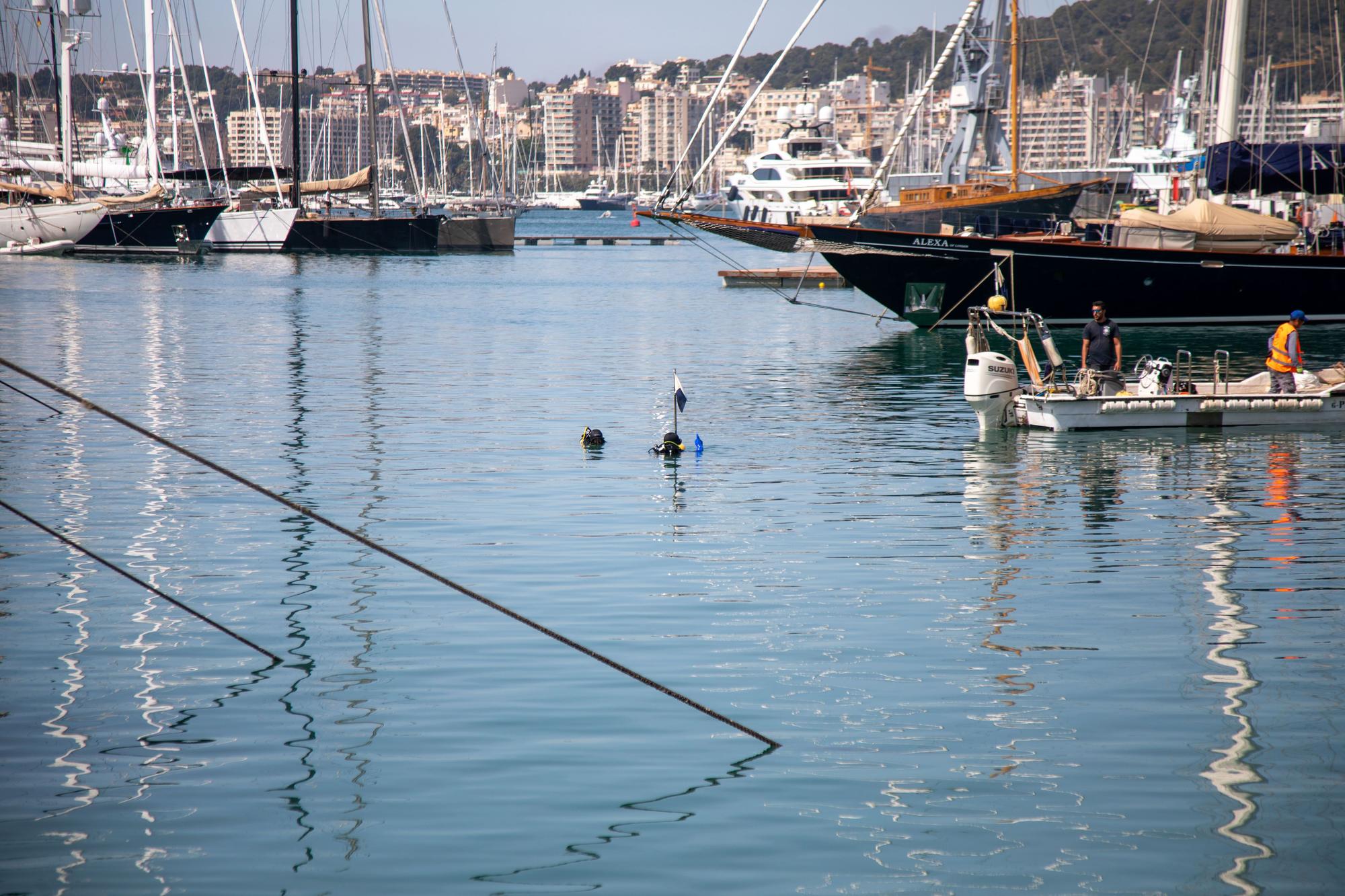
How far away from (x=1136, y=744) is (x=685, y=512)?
911 cm

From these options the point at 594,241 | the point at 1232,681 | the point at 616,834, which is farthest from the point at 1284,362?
the point at 594,241

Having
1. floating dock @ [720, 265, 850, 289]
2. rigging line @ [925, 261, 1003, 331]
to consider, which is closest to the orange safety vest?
rigging line @ [925, 261, 1003, 331]

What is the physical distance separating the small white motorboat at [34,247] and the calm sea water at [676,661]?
6707 centimetres

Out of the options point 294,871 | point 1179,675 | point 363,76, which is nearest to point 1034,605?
point 1179,675

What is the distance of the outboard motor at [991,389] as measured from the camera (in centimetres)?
2541

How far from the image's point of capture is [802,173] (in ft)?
387

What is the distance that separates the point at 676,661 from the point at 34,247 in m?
86.7

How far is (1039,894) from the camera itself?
7.68m

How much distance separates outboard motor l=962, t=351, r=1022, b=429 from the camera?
2541 cm

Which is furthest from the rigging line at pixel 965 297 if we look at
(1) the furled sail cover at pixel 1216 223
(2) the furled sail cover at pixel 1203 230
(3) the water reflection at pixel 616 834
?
(3) the water reflection at pixel 616 834

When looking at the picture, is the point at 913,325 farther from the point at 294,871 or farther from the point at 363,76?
the point at 363,76

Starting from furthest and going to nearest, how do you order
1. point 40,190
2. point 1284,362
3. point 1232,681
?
point 40,190 < point 1284,362 < point 1232,681

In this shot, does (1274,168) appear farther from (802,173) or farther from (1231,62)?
(802,173)

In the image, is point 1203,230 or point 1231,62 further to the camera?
point 1231,62
